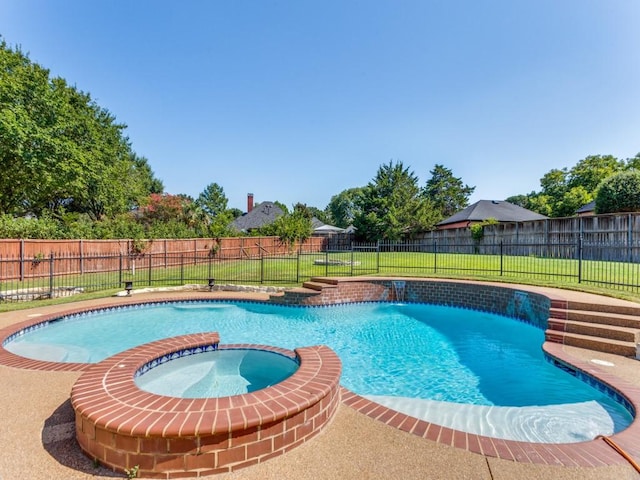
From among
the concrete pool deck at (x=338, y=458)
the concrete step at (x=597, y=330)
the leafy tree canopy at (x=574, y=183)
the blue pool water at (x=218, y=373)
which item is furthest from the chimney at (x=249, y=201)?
the concrete pool deck at (x=338, y=458)

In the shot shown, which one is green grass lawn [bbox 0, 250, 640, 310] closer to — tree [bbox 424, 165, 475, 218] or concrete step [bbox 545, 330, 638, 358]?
concrete step [bbox 545, 330, 638, 358]

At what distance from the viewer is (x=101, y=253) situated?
1639cm

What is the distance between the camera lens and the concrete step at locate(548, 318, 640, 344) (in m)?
5.29

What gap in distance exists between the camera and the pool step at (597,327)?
5.22m

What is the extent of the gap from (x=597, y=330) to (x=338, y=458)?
5.86 m

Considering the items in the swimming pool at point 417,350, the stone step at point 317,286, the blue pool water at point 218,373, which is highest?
the stone step at point 317,286

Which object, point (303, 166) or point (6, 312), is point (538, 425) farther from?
point (303, 166)

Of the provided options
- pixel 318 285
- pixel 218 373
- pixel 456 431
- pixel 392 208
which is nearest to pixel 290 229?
pixel 392 208

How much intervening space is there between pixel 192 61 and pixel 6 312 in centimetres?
1008

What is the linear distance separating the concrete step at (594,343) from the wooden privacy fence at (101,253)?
10.00 m

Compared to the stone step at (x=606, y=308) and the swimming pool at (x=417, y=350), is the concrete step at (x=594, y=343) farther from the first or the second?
the stone step at (x=606, y=308)

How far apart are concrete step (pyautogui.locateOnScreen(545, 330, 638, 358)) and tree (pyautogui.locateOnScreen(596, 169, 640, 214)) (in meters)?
16.9

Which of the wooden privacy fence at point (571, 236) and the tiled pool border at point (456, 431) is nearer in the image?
the tiled pool border at point (456, 431)

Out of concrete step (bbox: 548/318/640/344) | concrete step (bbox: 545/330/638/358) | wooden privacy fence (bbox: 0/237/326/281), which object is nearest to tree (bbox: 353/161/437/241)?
wooden privacy fence (bbox: 0/237/326/281)
